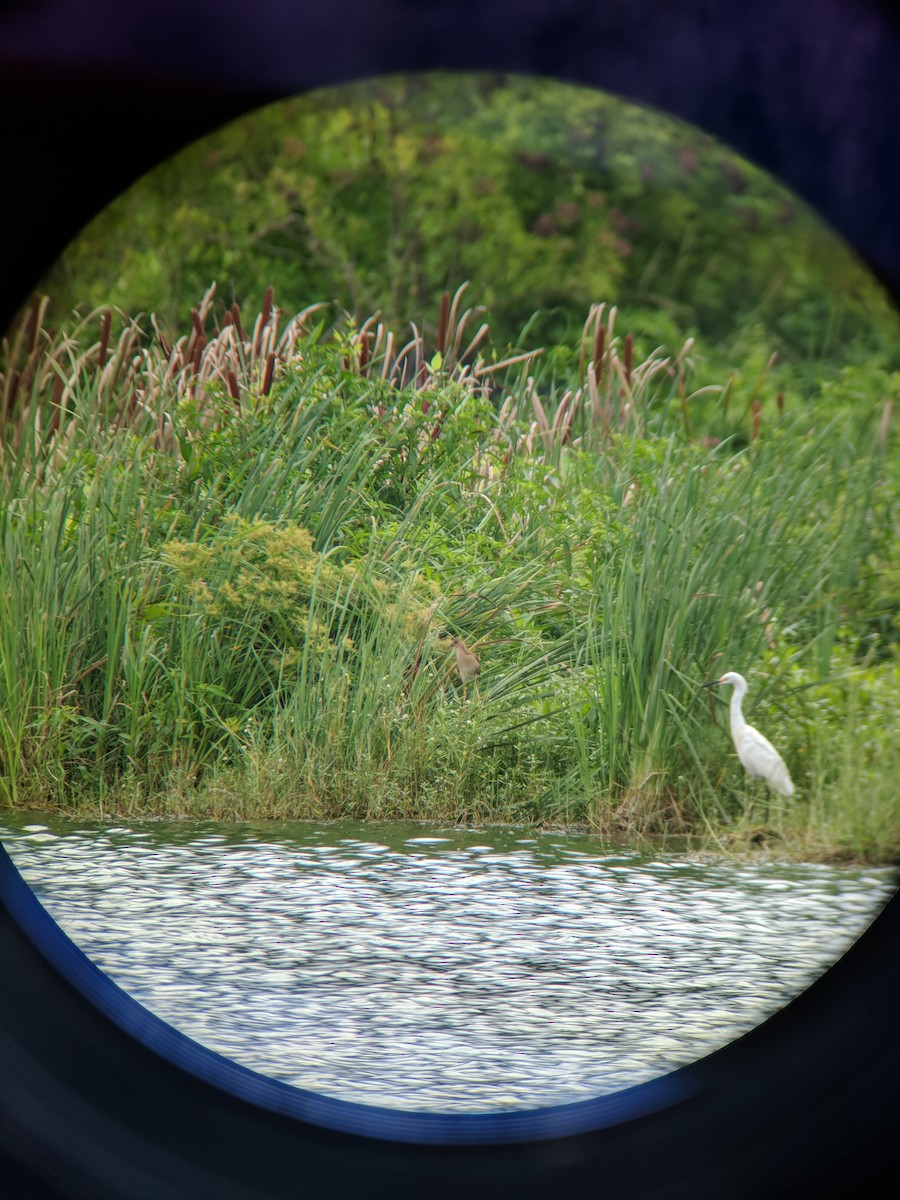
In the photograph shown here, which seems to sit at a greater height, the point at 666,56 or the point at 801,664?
the point at 666,56

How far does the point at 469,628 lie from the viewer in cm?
412

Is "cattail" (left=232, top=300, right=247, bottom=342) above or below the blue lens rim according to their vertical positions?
above

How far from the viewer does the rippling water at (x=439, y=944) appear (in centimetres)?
218

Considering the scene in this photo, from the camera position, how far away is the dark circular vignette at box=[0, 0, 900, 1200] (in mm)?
1376

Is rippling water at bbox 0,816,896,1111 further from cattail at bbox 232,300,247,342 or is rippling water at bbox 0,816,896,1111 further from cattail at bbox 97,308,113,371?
cattail at bbox 232,300,247,342

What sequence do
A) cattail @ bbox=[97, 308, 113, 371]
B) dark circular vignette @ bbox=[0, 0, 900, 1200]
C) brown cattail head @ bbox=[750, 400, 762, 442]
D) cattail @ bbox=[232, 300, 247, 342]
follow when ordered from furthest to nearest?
cattail @ bbox=[232, 300, 247, 342] < brown cattail head @ bbox=[750, 400, 762, 442] < cattail @ bbox=[97, 308, 113, 371] < dark circular vignette @ bbox=[0, 0, 900, 1200]

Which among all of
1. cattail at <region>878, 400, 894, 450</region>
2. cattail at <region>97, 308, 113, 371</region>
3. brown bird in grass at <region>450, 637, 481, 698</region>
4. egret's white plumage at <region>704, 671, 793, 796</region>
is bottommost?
egret's white plumage at <region>704, 671, 793, 796</region>

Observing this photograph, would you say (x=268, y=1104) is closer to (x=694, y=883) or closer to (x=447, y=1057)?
(x=447, y=1057)

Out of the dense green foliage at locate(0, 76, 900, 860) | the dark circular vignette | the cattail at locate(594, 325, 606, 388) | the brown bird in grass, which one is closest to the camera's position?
the dark circular vignette

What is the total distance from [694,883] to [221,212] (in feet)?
16.6

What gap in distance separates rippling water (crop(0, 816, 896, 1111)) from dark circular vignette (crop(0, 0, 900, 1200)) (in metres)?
0.47

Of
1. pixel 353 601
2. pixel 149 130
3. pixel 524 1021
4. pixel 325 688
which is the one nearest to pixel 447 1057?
pixel 524 1021

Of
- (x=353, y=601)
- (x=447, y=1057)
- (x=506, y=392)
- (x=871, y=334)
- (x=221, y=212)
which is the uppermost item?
(x=221, y=212)

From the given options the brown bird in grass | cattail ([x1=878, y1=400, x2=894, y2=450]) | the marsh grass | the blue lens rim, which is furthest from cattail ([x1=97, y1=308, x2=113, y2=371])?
the blue lens rim
